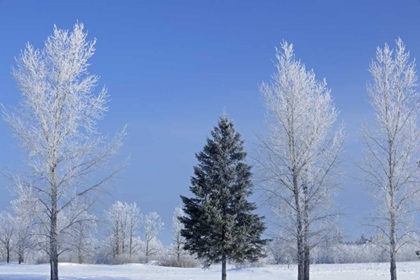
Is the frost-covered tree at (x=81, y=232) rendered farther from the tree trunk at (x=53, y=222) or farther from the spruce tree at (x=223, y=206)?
the spruce tree at (x=223, y=206)

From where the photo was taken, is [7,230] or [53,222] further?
[7,230]

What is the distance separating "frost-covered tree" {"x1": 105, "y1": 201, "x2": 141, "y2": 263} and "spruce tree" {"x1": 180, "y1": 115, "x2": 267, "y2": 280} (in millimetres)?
Result: 41207

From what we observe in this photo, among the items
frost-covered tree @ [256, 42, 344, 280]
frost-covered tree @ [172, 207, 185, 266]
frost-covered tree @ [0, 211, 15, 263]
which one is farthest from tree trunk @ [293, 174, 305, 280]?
frost-covered tree @ [0, 211, 15, 263]

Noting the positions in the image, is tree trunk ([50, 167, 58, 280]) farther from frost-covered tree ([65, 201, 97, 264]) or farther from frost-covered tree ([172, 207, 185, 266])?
frost-covered tree ([172, 207, 185, 266])

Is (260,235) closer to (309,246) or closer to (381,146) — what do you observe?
(309,246)

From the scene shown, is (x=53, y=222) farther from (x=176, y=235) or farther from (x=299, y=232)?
(x=176, y=235)

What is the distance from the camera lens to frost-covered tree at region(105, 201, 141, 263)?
61.7 meters

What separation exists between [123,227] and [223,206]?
141ft

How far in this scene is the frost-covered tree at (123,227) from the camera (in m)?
61.7

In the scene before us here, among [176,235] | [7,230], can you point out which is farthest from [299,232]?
[7,230]

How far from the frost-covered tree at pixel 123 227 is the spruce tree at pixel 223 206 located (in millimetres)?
41207

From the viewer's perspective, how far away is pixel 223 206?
21.9 metres

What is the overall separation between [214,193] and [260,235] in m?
2.89

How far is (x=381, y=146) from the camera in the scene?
63.2 ft
